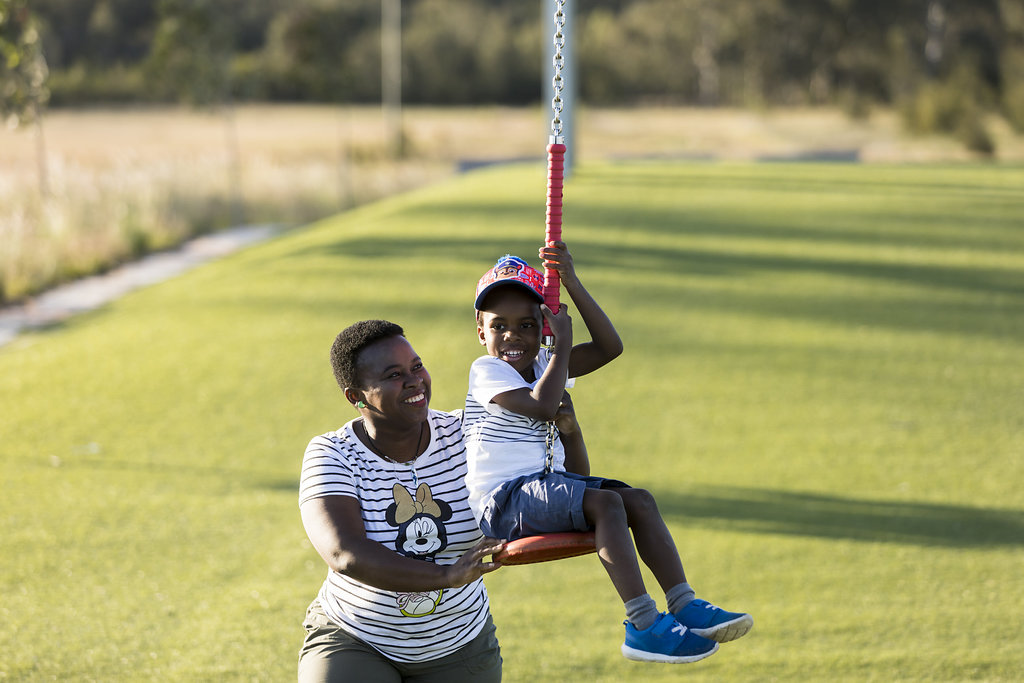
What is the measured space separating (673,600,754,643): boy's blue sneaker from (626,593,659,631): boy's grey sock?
0.29ft

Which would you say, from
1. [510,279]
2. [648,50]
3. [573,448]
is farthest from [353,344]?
[648,50]

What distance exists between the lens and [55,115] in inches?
1924

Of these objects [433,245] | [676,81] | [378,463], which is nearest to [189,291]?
[433,245]

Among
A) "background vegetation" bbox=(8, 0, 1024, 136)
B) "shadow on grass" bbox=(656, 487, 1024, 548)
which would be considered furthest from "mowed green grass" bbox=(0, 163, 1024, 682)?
"background vegetation" bbox=(8, 0, 1024, 136)

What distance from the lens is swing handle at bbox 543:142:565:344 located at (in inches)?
124

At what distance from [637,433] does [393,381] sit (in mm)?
5276

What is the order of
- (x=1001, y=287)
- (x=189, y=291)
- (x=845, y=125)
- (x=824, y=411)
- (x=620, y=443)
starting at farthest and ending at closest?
1. (x=845, y=125)
2. (x=189, y=291)
3. (x=1001, y=287)
4. (x=824, y=411)
5. (x=620, y=443)

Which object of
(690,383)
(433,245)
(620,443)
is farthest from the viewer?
(433,245)

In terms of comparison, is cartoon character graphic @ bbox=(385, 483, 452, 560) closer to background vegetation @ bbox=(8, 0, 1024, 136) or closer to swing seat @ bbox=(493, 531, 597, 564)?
swing seat @ bbox=(493, 531, 597, 564)

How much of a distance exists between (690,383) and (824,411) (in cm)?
111

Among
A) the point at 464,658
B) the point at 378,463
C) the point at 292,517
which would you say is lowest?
the point at 292,517

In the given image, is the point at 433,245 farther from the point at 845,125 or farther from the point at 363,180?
the point at 845,125

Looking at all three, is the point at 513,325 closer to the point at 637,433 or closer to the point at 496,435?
the point at 496,435

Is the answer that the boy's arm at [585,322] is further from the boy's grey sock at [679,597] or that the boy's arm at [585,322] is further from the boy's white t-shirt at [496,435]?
the boy's grey sock at [679,597]
